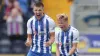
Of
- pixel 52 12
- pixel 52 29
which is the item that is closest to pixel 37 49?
pixel 52 29

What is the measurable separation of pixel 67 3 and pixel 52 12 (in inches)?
21.1

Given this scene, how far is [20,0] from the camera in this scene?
53.3 feet

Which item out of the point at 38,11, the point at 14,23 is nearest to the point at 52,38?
the point at 38,11

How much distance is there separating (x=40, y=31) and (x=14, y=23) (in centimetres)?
680

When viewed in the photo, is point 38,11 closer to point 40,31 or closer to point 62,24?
point 40,31

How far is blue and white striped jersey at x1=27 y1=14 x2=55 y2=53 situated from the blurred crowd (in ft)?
20.9

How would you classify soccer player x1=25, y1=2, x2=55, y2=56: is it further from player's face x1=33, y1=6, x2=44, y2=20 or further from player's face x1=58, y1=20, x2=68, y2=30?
player's face x1=58, y1=20, x2=68, y2=30

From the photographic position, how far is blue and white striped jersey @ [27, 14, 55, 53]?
9844 millimetres

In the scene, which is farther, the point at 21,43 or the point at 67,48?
the point at 21,43

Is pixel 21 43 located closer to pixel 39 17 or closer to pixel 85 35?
pixel 85 35

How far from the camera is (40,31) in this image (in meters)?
9.84

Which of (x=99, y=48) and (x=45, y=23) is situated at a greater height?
(x=45, y=23)

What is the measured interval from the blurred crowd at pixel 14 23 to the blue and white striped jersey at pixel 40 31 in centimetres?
638

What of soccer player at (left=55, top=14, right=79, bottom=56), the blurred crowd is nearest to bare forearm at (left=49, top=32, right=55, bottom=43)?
soccer player at (left=55, top=14, right=79, bottom=56)
